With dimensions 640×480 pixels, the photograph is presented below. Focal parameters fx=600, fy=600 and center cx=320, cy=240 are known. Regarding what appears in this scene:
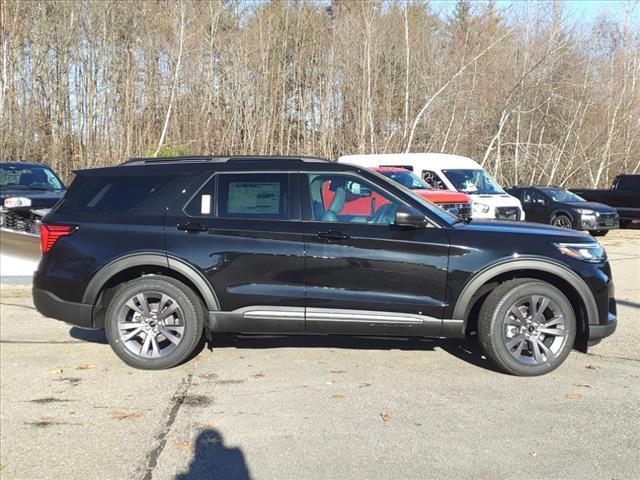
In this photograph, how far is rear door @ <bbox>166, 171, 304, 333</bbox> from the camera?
5.11 meters

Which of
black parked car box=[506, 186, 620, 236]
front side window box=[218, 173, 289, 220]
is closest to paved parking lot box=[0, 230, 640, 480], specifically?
front side window box=[218, 173, 289, 220]

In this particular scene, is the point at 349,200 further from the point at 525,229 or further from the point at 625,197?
the point at 625,197

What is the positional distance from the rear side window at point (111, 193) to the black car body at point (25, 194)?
413cm

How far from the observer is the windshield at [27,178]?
10.5 meters

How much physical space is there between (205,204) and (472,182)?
10.5m

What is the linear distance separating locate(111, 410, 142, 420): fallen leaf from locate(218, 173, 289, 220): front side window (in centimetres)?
179

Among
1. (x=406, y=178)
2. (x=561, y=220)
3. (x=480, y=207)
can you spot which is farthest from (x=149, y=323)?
(x=561, y=220)

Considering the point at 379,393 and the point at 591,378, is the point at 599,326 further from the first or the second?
the point at 379,393

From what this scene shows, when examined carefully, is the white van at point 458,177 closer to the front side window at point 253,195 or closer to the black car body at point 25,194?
the black car body at point 25,194

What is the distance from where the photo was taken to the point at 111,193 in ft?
17.7

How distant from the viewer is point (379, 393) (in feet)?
15.5

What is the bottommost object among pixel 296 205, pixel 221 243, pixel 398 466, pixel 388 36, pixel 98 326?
pixel 398 466

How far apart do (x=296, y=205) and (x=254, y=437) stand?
205 centimetres

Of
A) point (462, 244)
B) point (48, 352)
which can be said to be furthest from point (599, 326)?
point (48, 352)
